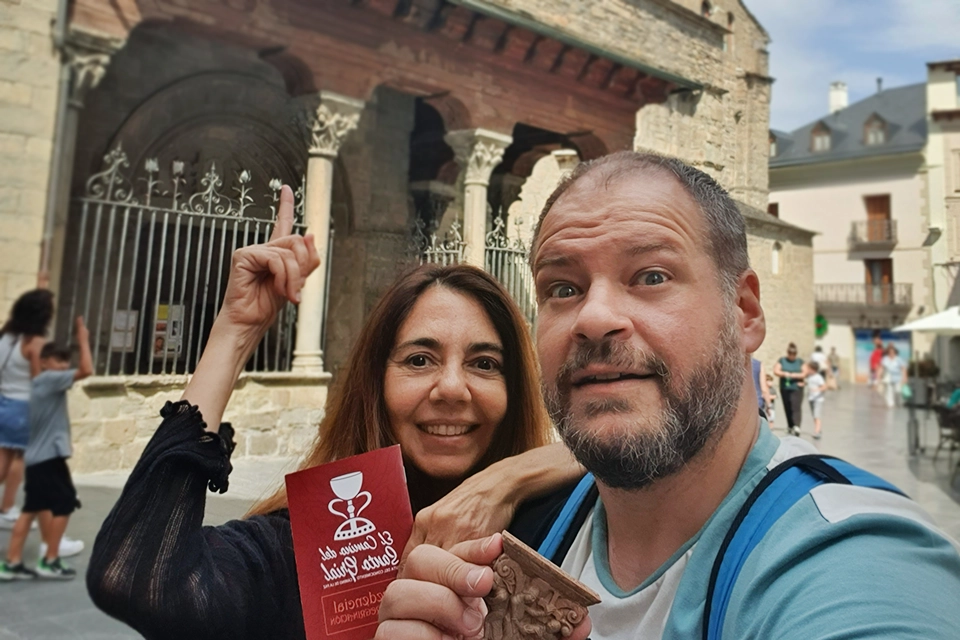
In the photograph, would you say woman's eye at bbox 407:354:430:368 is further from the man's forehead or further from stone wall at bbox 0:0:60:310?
stone wall at bbox 0:0:60:310

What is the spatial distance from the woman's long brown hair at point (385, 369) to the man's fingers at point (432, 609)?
46 cm

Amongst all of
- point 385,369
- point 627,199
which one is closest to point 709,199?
point 627,199

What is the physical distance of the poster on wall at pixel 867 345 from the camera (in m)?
1.70

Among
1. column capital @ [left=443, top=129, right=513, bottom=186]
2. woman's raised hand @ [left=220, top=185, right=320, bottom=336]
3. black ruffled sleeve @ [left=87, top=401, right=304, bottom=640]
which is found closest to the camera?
black ruffled sleeve @ [left=87, top=401, right=304, bottom=640]

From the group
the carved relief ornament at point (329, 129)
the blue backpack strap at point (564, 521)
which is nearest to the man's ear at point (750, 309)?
the blue backpack strap at point (564, 521)

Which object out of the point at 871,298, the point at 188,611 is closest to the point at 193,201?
the point at 188,611

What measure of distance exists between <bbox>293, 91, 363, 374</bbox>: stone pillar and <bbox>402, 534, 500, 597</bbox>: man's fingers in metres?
1.49

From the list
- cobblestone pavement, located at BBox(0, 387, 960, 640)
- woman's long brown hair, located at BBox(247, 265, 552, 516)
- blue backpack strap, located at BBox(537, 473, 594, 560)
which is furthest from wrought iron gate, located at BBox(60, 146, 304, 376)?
blue backpack strap, located at BBox(537, 473, 594, 560)

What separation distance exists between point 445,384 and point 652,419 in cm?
44

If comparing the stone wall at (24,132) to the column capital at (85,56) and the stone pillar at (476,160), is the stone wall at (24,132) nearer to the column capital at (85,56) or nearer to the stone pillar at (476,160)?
the column capital at (85,56)

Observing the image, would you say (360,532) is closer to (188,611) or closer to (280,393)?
(188,611)

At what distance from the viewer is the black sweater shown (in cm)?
86

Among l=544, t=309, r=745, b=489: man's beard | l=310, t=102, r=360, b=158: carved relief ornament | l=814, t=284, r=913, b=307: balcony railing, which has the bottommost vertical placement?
l=544, t=309, r=745, b=489: man's beard

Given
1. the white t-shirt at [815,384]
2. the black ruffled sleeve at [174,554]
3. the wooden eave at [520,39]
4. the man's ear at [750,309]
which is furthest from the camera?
the wooden eave at [520,39]
